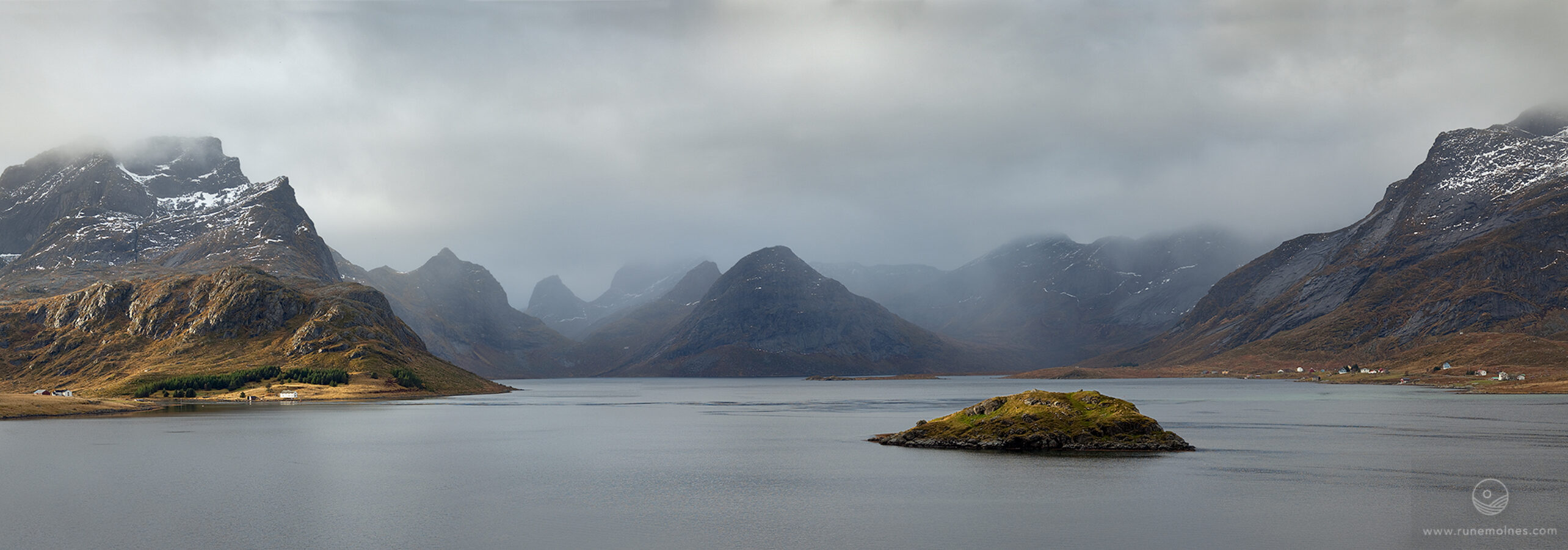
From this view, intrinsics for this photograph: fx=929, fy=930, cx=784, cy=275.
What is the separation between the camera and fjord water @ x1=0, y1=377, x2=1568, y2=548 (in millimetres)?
57688

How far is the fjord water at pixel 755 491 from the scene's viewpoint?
5769cm

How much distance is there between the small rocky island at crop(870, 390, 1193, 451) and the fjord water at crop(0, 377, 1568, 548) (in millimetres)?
4868

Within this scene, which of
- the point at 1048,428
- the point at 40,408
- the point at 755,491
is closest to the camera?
the point at 755,491

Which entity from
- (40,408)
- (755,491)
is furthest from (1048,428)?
(40,408)

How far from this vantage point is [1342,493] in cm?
7338

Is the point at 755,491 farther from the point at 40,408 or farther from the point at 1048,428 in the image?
the point at 40,408

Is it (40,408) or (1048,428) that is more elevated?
(40,408)

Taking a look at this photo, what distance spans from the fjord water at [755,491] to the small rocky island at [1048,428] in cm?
487

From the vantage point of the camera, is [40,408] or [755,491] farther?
[40,408]

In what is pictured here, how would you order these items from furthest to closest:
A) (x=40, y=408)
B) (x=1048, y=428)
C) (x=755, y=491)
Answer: (x=40, y=408) < (x=1048, y=428) < (x=755, y=491)

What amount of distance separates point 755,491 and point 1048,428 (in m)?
47.5

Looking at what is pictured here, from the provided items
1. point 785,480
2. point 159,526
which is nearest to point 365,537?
point 159,526

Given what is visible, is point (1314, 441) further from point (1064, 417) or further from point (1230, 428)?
point (1064, 417)

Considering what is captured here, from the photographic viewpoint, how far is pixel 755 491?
78438 mm
